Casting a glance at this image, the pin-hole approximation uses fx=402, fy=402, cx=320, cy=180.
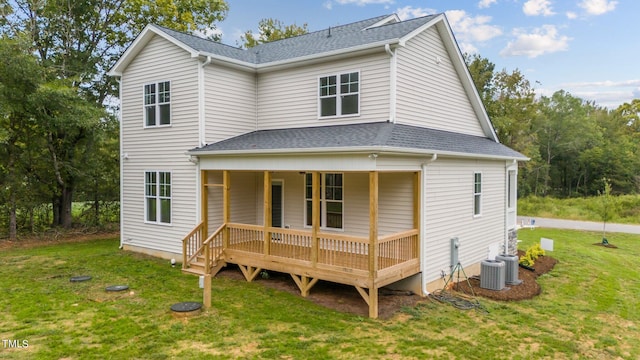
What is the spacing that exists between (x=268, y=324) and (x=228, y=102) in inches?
284

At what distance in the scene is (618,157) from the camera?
139 feet

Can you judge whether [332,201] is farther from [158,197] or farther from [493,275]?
[158,197]

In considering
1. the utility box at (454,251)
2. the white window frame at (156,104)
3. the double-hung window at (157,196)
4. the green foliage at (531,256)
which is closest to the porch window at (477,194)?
the utility box at (454,251)

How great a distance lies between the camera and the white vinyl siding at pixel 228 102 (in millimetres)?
11852

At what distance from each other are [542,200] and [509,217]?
24393 millimetres

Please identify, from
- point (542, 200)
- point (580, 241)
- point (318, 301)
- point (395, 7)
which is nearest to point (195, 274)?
point (318, 301)

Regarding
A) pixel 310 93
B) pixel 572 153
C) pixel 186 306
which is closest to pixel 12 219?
pixel 186 306

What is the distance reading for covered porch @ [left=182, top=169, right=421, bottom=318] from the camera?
28.3 feet

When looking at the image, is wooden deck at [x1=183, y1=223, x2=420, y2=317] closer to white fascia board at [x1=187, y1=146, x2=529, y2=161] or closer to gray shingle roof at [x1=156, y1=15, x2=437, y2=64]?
white fascia board at [x1=187, y1=146, x2=529, y2=161]

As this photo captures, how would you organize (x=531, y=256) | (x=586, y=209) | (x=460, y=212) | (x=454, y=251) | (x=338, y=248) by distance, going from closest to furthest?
(x=338, y=248)
(x=454, y=251)
(x=460, y=212)
(x=531, y=256)
(x=586, y=209)

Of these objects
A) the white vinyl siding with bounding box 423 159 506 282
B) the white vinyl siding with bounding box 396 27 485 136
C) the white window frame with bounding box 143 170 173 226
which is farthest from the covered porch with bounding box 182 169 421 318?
the white vinyl siding with bounding box 396 27 485 136

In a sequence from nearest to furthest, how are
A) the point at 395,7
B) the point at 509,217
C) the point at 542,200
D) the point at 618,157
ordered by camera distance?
the point at 509,217, the point at 395,7, the point at 542,200, the point at 618,157

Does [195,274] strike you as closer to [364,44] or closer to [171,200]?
[171,200]

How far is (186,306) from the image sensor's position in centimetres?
819
